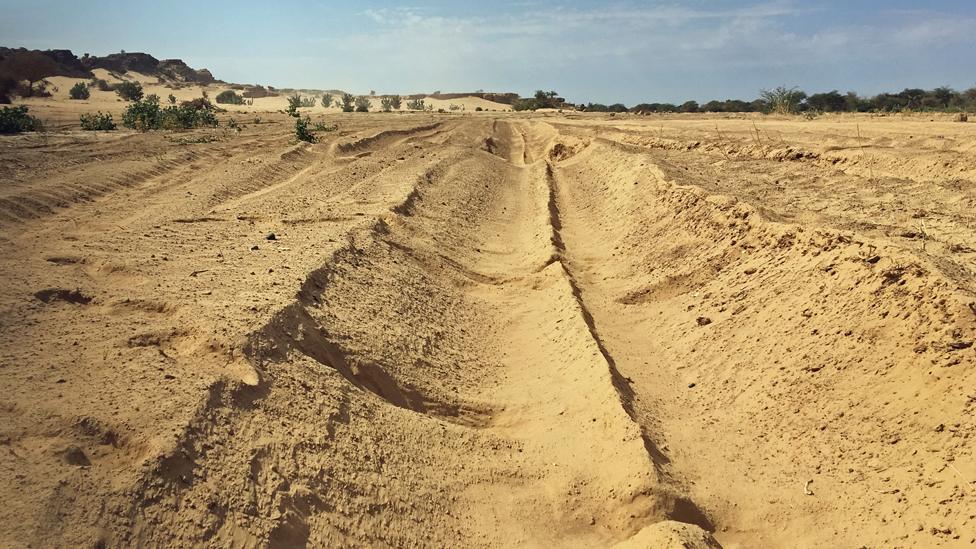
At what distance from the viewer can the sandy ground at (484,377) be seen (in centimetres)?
353

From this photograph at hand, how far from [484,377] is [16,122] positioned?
1700 centimetres

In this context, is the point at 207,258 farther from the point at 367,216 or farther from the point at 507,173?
the point at 507,173

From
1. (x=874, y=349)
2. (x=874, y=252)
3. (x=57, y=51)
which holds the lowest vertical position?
(x=874, y=349)

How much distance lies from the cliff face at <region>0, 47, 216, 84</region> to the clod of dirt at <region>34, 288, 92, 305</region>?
53.3 m

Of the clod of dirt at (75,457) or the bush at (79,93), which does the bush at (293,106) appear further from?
the clod of dirt at (75,457)

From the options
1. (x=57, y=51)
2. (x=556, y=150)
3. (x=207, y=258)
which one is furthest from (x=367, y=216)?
(x=57, y=51)

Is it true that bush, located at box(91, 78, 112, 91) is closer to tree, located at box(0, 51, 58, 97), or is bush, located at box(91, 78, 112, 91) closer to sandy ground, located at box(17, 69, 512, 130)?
sandy ground, located at box(17, 69, 512, 130)

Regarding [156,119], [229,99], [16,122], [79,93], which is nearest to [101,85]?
[229,99]

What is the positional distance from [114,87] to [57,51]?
449 inches

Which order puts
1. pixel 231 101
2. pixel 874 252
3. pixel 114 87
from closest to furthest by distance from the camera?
pixel 874 252, pixel 114 87, pixel 231 101

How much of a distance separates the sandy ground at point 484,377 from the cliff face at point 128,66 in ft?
169

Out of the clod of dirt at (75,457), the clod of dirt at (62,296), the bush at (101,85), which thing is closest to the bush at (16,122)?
the clod of dirt at (62,296)

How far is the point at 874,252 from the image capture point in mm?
5793

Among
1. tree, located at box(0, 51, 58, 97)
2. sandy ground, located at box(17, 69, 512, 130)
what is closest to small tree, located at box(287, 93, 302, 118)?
sandy ground, located at box(17, 69, 512, 130)
